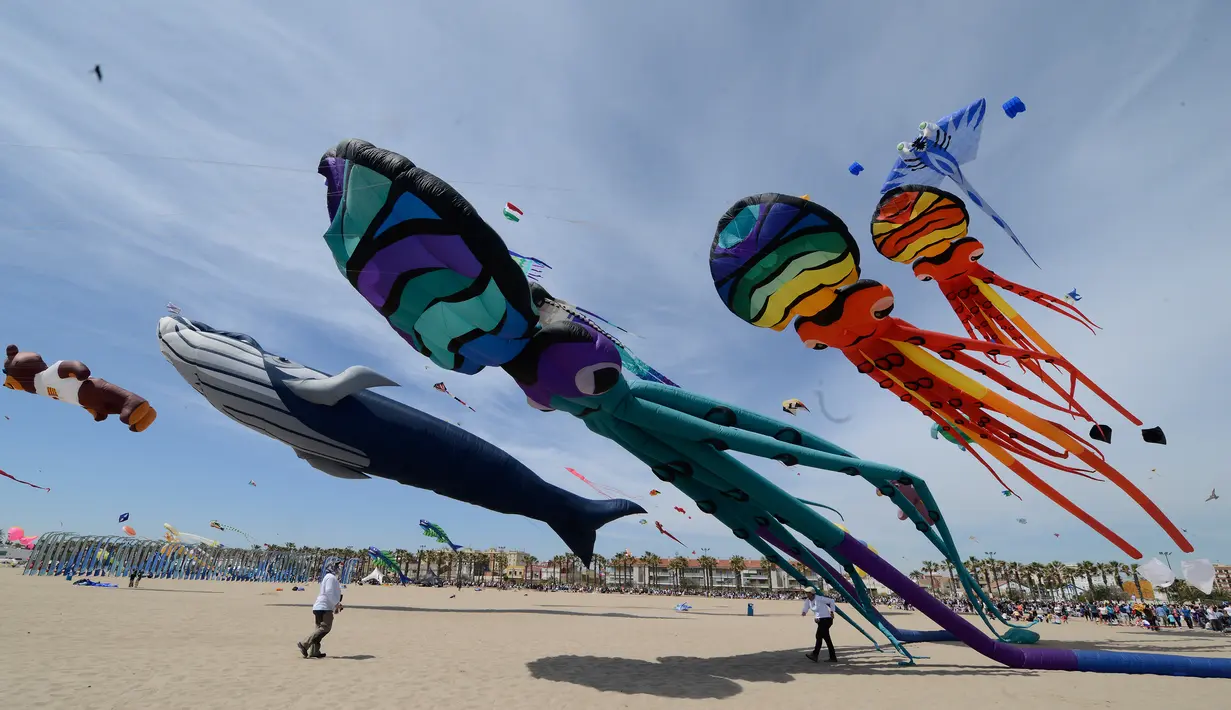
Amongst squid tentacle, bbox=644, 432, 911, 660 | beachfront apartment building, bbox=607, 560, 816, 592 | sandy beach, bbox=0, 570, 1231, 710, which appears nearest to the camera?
sandy beach, bbox=0, 570, 1231, 710

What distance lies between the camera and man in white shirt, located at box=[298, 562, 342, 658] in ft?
29.5

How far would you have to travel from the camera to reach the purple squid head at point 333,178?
23.2 feet

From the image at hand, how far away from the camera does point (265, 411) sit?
28.1ft

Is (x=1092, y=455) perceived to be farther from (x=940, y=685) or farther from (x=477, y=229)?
(x=477, y=229)

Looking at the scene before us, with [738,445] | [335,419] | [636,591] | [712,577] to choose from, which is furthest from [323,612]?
[712,577]

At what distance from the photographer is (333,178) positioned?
7188 millimetres

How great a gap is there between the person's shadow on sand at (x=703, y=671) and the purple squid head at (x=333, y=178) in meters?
7.10

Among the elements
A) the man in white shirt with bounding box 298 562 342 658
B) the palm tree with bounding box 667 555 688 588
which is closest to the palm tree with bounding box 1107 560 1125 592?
the palm tree with bounding box 667 555 688 588

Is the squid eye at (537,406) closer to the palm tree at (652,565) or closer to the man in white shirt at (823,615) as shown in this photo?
the man in white shirt at (823,615)

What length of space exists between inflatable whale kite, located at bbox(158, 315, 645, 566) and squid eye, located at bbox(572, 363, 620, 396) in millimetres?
2165

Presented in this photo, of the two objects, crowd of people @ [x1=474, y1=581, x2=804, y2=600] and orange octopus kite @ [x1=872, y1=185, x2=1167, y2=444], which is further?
crowd of people @ [x1=474, y1=581, x2=804, y2=600]

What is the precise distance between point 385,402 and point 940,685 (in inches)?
367

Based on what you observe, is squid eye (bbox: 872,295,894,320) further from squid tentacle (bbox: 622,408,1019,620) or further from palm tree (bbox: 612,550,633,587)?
palm tree (bbox: 612,550,633,587)

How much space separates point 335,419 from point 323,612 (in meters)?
3.19
